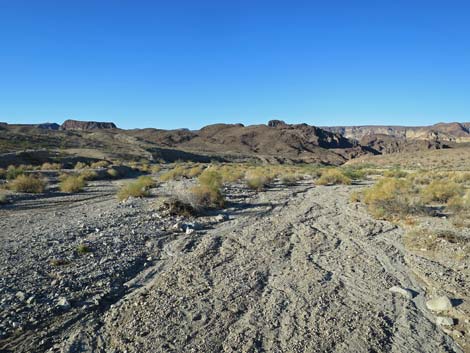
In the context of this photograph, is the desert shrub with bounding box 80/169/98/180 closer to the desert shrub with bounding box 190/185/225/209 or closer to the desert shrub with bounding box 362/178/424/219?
the desert shrub with bounding box 190/185/225/209

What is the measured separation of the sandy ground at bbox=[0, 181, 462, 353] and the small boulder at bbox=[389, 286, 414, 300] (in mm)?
107

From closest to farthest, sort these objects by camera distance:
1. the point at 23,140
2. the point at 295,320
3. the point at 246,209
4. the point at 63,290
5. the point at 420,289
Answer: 1. the point at 295,320
2. the point at 63,290
3. the point at 420,289
4. the point at 246,209
5. the point at 23,140

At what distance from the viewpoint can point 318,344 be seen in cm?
571

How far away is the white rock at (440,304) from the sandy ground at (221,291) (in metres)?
0.15

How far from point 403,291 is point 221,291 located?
3.53 metres

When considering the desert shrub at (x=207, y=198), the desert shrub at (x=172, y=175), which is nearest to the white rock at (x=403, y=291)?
the desert shrub at (x=207, y=198)

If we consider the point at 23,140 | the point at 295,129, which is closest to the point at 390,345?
the point at 23,140

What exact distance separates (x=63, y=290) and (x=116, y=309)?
127cm

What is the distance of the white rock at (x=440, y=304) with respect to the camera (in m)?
6.92

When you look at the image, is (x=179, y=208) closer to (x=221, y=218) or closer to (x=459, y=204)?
(x=221, y=218)

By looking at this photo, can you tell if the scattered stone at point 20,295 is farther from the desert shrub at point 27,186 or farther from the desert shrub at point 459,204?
the desert shrub at point 27,186

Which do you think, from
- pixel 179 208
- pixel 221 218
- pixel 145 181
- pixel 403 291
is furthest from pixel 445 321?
pixel 145 181

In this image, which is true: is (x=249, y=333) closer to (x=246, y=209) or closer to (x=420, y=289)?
(x=420, y=289)

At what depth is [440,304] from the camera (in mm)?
6988
